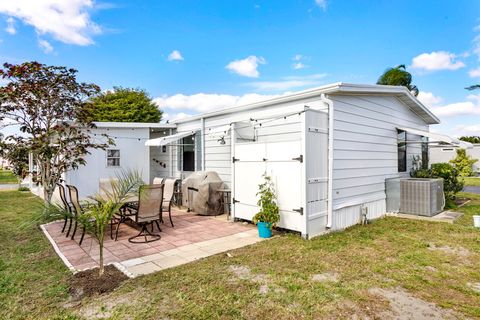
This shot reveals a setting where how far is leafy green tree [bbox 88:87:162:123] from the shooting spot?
20.9 m

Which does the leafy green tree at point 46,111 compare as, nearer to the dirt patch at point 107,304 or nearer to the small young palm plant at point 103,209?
the small young palm plant at point 103,209

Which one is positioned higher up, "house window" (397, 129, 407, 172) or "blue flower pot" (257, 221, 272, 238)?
"house window" (397, 129, 407, 172)

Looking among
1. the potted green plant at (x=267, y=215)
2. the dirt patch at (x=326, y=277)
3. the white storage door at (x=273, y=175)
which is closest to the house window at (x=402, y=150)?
the white storage door at (x=273, y=175)

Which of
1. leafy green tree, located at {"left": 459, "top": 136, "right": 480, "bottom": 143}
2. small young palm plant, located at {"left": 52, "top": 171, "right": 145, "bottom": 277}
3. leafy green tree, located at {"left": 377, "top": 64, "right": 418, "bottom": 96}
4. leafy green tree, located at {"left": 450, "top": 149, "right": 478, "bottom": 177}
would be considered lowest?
small young palm plant, located at {"left": 52, "top": 171, "right": 145, "bottom": 277}

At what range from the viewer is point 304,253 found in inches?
188

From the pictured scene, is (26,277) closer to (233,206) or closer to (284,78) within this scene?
(233,206)

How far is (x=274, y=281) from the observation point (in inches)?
145

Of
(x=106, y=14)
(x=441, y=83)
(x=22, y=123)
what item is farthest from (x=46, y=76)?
(x=441, y=83)

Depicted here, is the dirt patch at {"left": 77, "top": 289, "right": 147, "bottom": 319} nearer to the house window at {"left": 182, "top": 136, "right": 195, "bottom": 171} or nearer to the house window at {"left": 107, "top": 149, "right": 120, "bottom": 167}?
the house window at {"left": 182, "top": 136, "right": 195, "bottom": 171}

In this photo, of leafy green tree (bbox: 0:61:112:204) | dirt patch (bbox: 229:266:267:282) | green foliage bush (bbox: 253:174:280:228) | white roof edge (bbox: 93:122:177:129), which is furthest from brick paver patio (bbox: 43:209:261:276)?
white roof edge (bbox: 93:122:177:129)

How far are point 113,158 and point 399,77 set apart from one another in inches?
763

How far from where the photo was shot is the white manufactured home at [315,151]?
19.0 feet

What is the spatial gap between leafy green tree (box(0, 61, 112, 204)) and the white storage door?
13.9 feet

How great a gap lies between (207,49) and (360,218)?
998 cm
